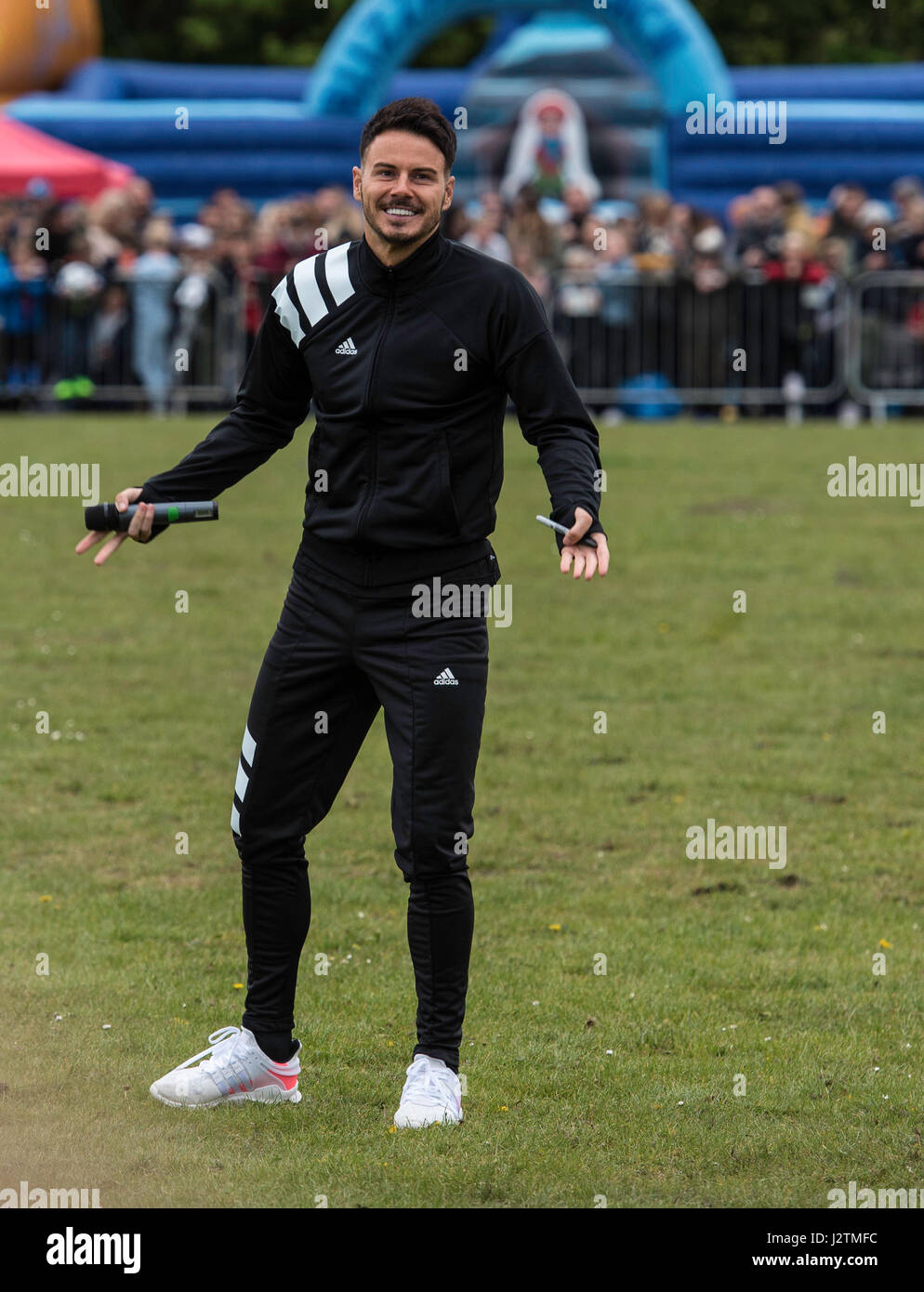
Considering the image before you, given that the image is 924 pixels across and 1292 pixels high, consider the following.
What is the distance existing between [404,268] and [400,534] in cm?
62

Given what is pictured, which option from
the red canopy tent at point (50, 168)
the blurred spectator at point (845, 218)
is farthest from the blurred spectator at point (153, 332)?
the blurred spectator at point (845, 218)

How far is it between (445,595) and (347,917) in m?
2.07

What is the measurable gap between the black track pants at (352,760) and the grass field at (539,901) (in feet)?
1.22

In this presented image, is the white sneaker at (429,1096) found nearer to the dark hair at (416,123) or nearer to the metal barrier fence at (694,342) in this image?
the dark hair at (416,123)

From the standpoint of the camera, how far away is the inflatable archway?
27844mm

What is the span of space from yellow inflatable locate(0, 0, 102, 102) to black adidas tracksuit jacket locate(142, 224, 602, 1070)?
1136 inches

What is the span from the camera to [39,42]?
32.5 meters

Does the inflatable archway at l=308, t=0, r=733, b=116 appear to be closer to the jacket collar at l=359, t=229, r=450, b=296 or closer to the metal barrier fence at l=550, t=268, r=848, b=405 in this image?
the metal barrier fence at l=550, t=268, r=848, b=405

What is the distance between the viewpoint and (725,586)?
12141mm

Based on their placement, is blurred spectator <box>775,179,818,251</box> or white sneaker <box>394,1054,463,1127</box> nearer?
white sneaker <box>394,1054,463,1127</box>

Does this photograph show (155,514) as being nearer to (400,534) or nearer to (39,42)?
(400,534)

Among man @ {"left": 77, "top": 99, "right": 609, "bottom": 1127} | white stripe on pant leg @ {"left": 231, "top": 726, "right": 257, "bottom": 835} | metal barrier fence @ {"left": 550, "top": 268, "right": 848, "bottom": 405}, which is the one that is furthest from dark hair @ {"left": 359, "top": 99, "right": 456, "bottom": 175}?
metal barrier fence @ {"left": 550, "top": 268, "right": 848, "bottom": 405}

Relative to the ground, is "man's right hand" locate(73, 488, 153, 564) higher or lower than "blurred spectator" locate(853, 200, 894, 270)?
lower
